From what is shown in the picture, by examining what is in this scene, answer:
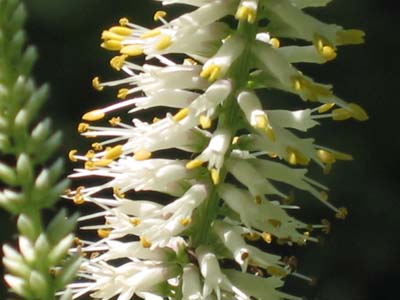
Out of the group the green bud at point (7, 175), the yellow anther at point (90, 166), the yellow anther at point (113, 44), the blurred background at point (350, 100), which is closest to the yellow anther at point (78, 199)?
the yellow anther at point (90, 166)

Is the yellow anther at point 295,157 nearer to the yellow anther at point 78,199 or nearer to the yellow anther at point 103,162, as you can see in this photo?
the yellow anther at point 103,162

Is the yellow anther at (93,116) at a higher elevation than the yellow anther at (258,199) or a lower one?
higher

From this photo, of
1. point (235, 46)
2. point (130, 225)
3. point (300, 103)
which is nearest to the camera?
point (235, 46)

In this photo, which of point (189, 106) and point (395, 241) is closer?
point (189, 106)

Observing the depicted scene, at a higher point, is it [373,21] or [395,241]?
[373,21]

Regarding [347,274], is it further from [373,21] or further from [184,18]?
[184,18]

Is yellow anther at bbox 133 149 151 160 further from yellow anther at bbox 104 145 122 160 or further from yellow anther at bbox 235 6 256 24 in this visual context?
yellow anther at bbox 235 6 256 24

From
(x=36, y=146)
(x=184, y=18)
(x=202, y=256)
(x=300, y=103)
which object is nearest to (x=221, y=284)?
(x=202, y=256)
